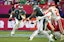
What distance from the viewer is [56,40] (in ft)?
28.6

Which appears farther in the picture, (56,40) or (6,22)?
(6,22)

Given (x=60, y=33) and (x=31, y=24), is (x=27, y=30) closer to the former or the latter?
(x=31, y=24)

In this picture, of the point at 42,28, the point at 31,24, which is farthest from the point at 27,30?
the point at 42,28

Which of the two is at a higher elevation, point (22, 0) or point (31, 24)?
point (22, 0)

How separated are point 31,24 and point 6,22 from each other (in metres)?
0.83

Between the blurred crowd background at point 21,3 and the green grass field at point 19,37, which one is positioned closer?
the green grass field at point 19,37

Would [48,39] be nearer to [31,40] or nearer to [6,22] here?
[31,40]

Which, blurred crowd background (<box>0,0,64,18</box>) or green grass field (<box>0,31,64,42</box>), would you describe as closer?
green grass field (<box>0,31,64,42</box>)

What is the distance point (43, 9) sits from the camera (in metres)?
8.91

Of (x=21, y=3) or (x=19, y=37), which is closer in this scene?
(x=19, y=37)

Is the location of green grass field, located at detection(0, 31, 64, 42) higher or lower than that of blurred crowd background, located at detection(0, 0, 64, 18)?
lower

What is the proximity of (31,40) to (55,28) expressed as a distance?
0.78 metres

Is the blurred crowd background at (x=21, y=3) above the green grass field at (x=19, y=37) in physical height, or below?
above

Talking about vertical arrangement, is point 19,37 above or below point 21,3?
below
